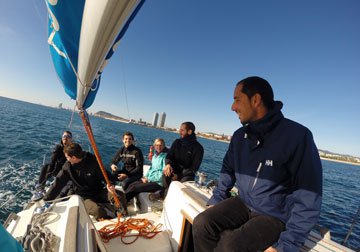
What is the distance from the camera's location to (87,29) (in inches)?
35.6

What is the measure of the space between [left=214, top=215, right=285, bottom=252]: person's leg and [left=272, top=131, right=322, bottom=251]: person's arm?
0.23ft

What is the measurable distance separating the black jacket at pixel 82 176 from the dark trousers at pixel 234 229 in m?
2.10

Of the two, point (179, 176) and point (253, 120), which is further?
point (179, 176)

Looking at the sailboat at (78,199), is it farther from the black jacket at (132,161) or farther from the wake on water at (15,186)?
the wake on water at (15,186)

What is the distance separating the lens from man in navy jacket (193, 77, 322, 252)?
1.15m

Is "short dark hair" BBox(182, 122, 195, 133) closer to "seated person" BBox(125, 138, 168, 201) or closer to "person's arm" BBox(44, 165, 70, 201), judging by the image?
"seated person" BBox(125, 138, 168, 201)

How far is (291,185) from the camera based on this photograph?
1.33 m

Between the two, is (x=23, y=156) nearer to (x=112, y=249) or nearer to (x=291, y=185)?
(x=112, y=249)

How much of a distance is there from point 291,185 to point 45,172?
5.58 metres

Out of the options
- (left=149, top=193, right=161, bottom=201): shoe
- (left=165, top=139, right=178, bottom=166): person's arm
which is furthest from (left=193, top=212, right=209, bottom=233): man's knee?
(left=165, top=139, right=178, bottom=166): person's arm

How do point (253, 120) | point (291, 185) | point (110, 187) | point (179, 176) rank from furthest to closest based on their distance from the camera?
1. point (179, 176)
2. point (110, 187)
3. point (253, 120)
4. point (291, 185)

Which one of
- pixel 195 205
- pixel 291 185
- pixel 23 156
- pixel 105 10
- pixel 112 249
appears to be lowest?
pixel 23 156

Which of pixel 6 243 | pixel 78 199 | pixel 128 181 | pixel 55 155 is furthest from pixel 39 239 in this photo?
pixel 55 155

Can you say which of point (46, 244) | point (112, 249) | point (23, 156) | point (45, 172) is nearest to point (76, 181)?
point (112, 249)
